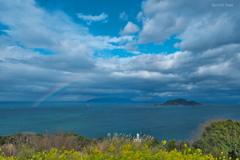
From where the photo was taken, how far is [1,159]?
14.0 ft

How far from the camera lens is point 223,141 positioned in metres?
8.41

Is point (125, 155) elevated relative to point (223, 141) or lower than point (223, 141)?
elevated

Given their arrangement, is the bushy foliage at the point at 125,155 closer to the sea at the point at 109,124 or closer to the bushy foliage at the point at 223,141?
the bushy foliage at the point at 223,141

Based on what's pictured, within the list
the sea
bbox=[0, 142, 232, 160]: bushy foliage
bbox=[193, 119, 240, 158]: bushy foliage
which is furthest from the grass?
the sea

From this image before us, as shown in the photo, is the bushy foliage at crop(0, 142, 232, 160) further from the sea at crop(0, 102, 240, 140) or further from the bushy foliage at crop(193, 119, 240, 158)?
the sea at crop(0, 102, 240, 140)

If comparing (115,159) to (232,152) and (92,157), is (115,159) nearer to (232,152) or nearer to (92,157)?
(92,157)

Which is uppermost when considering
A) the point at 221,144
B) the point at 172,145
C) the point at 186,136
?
the point at 221,144

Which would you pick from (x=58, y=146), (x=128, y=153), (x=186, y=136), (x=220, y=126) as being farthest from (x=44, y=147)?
(x=186, y=136)

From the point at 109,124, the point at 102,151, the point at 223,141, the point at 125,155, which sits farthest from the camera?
the point at 109,124

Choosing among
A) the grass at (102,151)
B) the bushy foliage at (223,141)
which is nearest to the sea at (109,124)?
the grass at (102,151)

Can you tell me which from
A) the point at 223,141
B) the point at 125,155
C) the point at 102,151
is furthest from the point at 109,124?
the point at 125,155

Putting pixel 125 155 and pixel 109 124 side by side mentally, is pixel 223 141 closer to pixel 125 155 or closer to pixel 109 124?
pixel 125 155

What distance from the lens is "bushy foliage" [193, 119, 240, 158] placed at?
7.71 m

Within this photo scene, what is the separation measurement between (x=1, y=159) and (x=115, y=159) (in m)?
2.84
